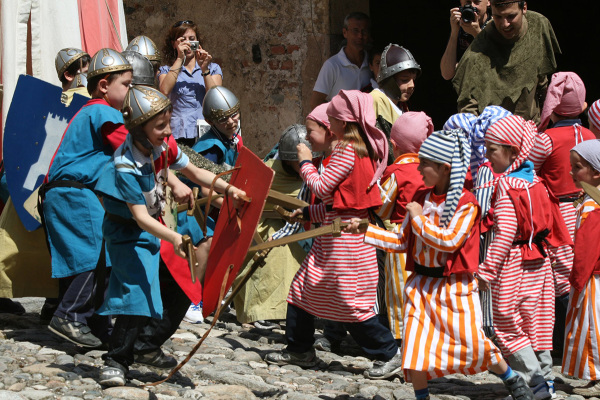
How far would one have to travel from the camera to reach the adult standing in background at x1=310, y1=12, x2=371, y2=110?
8.22m

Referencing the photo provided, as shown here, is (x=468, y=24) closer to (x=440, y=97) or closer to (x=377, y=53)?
(x=377, y=53)

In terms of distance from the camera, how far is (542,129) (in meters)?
6.87

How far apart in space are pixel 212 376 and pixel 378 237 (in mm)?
1172

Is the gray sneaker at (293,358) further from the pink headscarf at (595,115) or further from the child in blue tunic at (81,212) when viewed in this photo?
the pink headscarf at (595,115)

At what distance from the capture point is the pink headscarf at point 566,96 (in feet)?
21.6

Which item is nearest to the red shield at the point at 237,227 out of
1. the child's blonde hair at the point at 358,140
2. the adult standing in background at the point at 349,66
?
the child's blonde hair at the point at 358,140

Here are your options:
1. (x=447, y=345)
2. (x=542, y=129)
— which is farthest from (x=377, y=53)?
(x=447, y=345)

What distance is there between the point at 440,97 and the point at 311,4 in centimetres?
312

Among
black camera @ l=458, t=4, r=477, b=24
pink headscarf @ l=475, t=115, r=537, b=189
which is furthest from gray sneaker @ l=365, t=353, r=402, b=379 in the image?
black camera @ l=458, t=4, r=477, b=24

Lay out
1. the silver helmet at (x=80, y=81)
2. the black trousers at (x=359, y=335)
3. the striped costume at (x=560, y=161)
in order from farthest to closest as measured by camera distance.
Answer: the silver helmet at (x=80, y=81) < the striped costume at (x=560, y=161) < the black trousers at (x=359, y=335)

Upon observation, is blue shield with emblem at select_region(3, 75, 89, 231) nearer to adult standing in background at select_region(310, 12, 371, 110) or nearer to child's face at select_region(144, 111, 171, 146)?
child's face at select_region(144, 111, 171, 146)

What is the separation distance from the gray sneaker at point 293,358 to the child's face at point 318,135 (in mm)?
1222

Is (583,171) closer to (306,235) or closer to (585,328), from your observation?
(585,328)

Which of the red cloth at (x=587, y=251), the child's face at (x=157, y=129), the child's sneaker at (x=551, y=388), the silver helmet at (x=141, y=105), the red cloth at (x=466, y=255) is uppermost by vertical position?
the silver helmet at (x=141, y=105)
